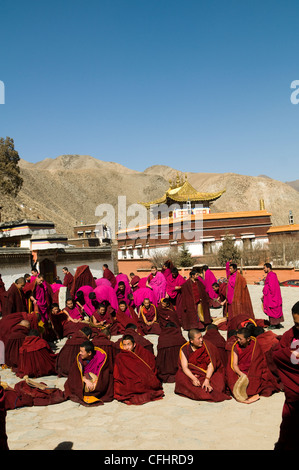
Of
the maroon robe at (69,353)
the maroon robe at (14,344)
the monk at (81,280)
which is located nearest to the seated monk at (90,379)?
the maroon robe at (69,353)

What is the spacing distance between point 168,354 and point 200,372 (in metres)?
1.07

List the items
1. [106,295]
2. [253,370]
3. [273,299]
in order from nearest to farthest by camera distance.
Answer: [253,370], [273,299], [106,295]

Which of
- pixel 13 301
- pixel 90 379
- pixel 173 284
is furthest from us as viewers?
pixel 173 284

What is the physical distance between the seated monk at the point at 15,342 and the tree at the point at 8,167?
53.0 ft

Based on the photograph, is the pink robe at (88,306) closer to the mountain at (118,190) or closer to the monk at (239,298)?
the monk at (239,298)

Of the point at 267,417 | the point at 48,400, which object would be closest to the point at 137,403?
the point at 48,400

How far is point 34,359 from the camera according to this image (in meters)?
7.01

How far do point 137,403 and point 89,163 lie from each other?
12910 cm

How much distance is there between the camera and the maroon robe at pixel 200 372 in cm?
563

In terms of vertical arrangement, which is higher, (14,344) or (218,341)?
(218,341)

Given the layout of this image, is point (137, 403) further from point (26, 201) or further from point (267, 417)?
point (26, 201)

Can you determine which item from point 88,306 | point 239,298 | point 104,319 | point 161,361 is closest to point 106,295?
point 88,306

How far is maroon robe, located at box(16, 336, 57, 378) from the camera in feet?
22.9

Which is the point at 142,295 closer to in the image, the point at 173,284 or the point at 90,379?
the point at 173,284
